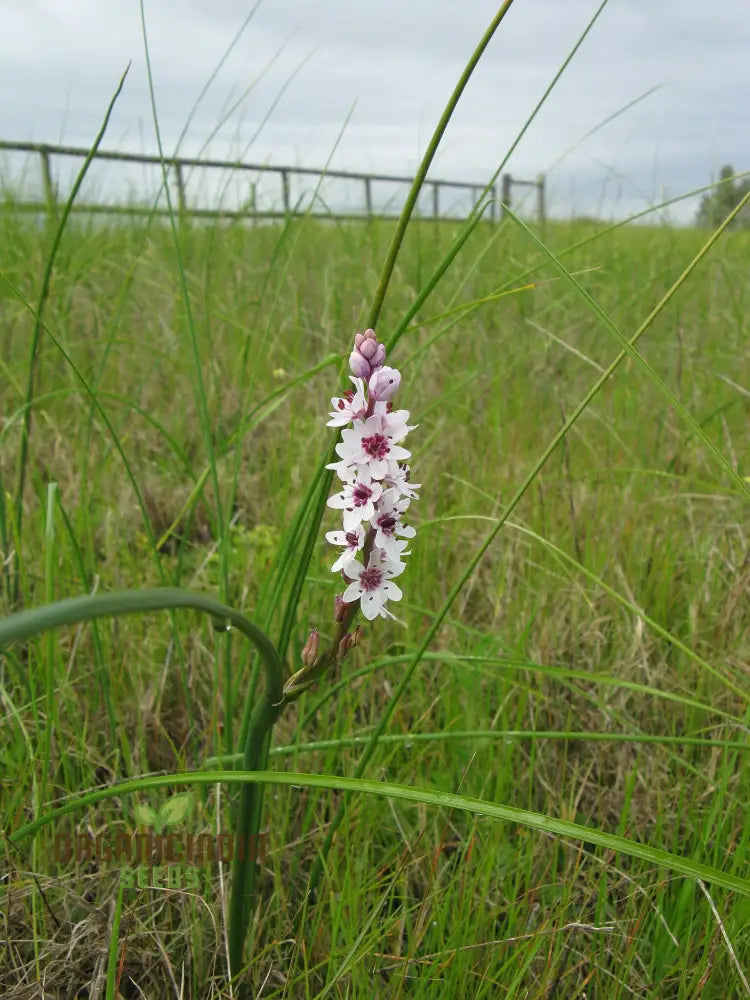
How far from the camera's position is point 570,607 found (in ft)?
5.50

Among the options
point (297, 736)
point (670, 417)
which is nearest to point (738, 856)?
point (297, 736)

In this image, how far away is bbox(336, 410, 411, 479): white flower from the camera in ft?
2.27

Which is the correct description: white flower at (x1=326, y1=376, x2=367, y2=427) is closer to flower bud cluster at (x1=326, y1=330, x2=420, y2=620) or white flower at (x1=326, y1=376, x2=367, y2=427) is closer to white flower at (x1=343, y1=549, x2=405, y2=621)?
flower bud cluster at (x1=326, y1=330, x2=420, y2=620)

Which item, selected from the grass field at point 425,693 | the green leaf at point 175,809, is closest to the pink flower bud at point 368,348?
the grass field at point 425,693

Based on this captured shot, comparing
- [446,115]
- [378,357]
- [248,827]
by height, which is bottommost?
[248,827]

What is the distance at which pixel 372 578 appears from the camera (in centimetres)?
74

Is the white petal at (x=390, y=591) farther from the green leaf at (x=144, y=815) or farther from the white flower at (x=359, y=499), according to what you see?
the green leaf at (x=144, y=815)

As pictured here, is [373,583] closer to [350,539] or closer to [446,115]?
[350,539]

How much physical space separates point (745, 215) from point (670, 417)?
3.17m

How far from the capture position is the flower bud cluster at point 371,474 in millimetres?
696

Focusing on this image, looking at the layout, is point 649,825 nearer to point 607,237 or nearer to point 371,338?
point 371,338

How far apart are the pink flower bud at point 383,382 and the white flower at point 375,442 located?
0.06 ft

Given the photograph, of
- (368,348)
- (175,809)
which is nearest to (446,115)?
(368,348)

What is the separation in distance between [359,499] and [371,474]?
1.3 inches
